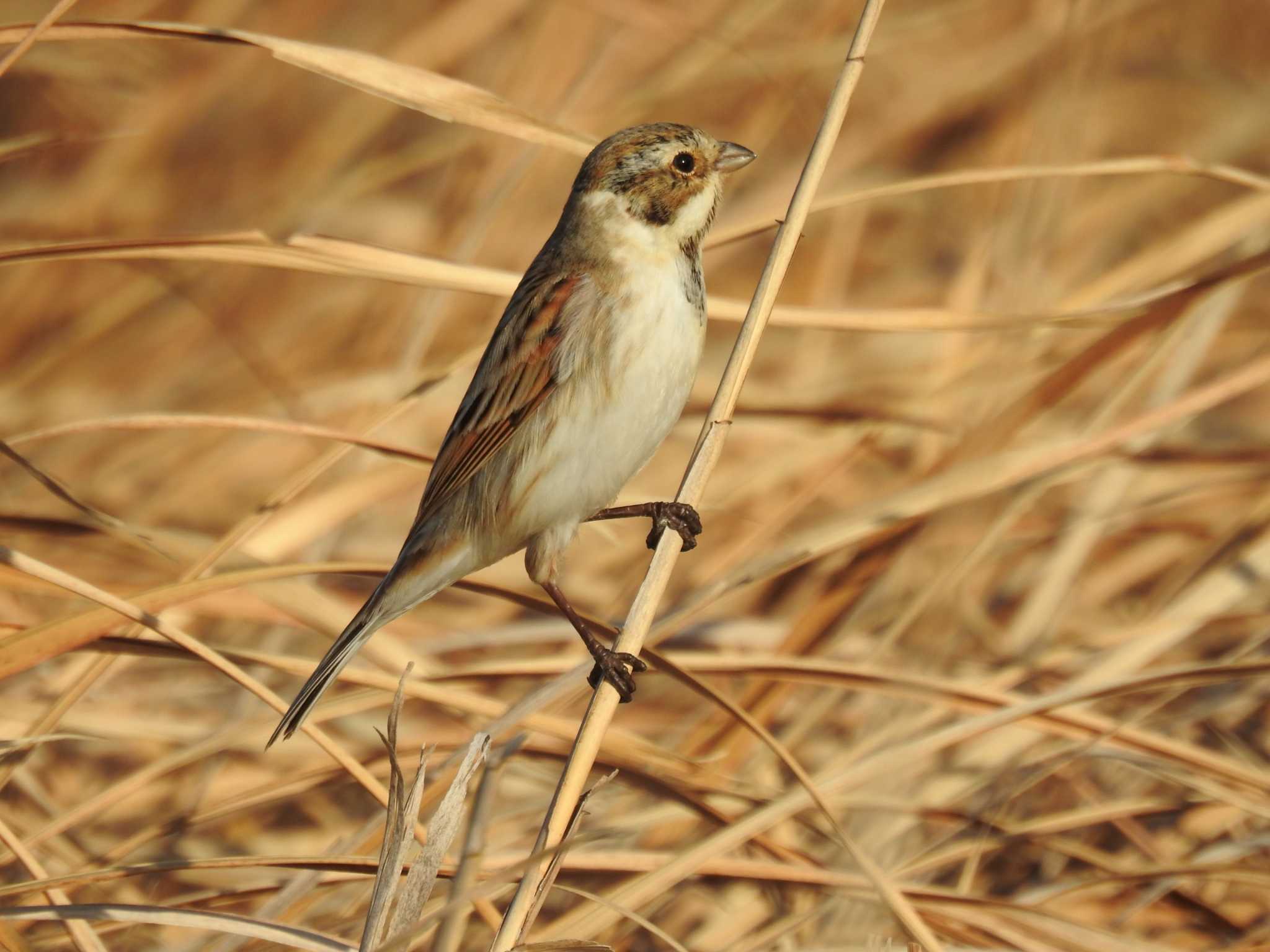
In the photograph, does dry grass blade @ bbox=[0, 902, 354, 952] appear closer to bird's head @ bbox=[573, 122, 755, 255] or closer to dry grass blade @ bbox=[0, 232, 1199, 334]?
dry grass blade @ bbox=[0, 232, 1199, 334]

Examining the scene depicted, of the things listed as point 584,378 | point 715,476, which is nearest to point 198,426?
point 584,378

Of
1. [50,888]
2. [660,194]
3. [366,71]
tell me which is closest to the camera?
[50,888]

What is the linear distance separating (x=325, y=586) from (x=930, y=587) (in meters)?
2.28

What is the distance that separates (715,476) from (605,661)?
275cm

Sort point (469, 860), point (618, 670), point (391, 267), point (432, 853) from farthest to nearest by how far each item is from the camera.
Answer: point (391, 267)
point (618, 670)
point (432, 853)
point (469, 860)

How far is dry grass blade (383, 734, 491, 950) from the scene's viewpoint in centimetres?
162

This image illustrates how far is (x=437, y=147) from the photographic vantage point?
16.2ft

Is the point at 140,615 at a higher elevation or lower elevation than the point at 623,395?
lower

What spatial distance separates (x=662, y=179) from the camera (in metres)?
2.78

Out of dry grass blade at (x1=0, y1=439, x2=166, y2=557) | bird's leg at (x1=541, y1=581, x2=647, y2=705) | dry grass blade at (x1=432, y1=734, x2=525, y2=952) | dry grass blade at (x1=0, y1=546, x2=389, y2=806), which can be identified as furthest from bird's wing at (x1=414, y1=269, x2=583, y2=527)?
dry grass blade at (x1=432, y1=734, x2=525, y2=952)

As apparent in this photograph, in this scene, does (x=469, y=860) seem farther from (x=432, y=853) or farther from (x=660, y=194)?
(x=660, y=194)

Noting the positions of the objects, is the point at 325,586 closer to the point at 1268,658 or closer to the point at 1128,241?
the point at 1268,658

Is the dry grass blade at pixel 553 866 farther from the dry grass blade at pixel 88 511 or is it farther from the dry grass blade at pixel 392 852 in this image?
the dry grass blade at pixel 88 511

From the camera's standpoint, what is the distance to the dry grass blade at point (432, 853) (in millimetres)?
1619
